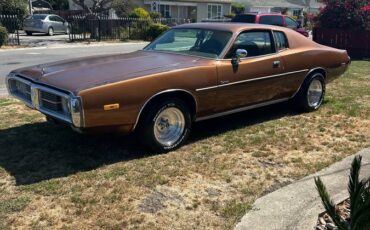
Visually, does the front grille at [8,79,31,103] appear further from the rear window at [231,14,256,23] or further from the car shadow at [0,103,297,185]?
the rear window at [231,14,256,23]

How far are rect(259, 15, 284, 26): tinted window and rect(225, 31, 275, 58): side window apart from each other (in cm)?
1197

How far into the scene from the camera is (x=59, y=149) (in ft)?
16.8

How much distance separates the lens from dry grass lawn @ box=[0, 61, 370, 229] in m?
3.63

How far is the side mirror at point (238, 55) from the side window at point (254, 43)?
78 mm

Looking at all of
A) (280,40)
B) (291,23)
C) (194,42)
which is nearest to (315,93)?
(280,40)

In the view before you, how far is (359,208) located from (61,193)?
2765 mm

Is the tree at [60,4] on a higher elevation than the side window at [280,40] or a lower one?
higher

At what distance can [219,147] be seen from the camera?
535 cm

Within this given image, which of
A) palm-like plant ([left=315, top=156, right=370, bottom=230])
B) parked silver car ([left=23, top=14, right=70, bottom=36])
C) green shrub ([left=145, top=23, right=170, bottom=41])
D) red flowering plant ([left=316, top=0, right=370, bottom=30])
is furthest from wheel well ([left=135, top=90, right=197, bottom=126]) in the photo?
parked silver car ([left=23, top=14, right=70, bottom=36])

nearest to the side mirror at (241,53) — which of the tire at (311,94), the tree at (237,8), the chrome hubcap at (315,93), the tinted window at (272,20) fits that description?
the tire at (311,94)

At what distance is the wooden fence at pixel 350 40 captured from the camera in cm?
1639

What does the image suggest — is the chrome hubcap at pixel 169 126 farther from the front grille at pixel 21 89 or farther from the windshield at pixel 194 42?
the front grille at pixel 21 89

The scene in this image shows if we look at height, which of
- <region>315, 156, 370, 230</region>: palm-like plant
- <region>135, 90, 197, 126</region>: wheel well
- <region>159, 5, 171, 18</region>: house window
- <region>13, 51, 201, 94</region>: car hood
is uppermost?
<region>159, 5, 171, 18</region>: house window

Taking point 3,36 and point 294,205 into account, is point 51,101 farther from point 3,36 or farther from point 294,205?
point 3,36
